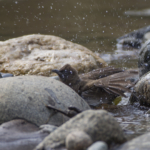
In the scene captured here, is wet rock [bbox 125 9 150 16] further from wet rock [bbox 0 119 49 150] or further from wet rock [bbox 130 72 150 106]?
wet rock [bbox 0 119 49 150]

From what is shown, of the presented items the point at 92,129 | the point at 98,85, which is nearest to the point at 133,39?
the point at 98,85

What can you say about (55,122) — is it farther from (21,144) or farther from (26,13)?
(26,13)

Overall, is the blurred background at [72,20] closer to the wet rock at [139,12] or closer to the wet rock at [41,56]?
the wet rock at [139,12]

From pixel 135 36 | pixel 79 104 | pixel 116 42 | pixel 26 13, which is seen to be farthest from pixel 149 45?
pixel 26 13

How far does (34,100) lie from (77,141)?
4.35ft

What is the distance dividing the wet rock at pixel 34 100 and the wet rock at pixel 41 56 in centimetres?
307

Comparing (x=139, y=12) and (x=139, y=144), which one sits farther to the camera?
(x=139, y=12)

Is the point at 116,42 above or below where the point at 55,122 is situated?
above

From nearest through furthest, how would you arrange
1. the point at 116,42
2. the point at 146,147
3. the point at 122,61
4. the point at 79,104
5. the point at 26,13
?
the point at 146,147
the point at 79,104
the point at 122,61
the point at 116,42
the point at 26,13

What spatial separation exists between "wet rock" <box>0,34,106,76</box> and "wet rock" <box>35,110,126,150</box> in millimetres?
4287

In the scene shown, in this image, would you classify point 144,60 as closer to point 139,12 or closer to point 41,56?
point 41,56

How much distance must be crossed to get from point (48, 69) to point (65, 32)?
7770 mm

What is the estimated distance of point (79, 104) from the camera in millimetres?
3895

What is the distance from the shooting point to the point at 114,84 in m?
5.03
